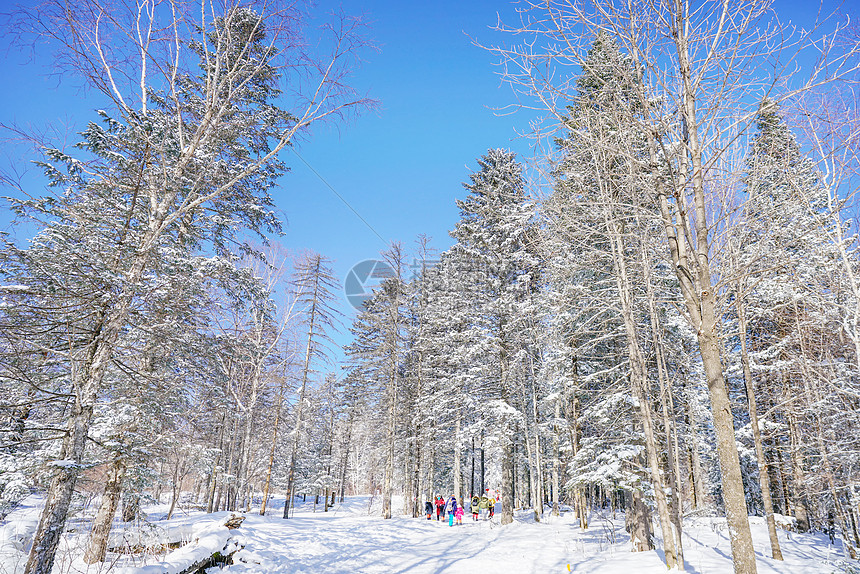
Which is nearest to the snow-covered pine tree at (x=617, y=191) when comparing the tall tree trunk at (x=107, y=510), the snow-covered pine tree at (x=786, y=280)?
the snow-covered pine tree at (x=786, y=280)

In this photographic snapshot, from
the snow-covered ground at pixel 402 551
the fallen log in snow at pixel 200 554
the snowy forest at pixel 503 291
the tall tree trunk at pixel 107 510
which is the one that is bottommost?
the snow-covered ground at pixel 402 551

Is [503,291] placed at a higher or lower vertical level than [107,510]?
higher

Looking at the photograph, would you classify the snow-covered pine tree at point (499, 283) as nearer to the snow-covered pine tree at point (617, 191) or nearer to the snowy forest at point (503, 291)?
the snowy forest at point (503, 291)

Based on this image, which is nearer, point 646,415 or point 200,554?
point 200,554

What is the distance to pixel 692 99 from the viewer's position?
4.59 metres

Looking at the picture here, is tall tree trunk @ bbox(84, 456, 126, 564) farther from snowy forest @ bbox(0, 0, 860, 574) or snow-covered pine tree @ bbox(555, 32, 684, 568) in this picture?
snow-covered pine tree @ bbox(555, 32, 684, 568)

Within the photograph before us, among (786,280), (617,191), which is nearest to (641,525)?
(786,280)

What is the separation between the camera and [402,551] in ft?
35.6

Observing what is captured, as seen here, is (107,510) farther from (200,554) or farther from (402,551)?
(402,551)

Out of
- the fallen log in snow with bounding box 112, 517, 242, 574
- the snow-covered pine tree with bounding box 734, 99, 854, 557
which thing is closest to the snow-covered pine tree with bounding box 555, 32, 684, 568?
the snow-covered pine tree with bounding box 734, 99, 854, 557

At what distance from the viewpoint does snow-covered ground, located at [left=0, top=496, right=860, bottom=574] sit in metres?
7.14

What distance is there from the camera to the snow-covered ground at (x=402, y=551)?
7.14 meters

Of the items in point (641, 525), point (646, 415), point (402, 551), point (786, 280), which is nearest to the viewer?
point (646, 415)

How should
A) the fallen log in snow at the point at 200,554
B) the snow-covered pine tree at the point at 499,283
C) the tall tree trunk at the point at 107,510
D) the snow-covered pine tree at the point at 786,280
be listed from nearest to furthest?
the snow-covered pine tree at the point at 786,280 < the fallen log in snow at the point at 200,554 < the tall tree trunk at the point at 107,510 < the snow-covered pine tree at the point at 499,283
